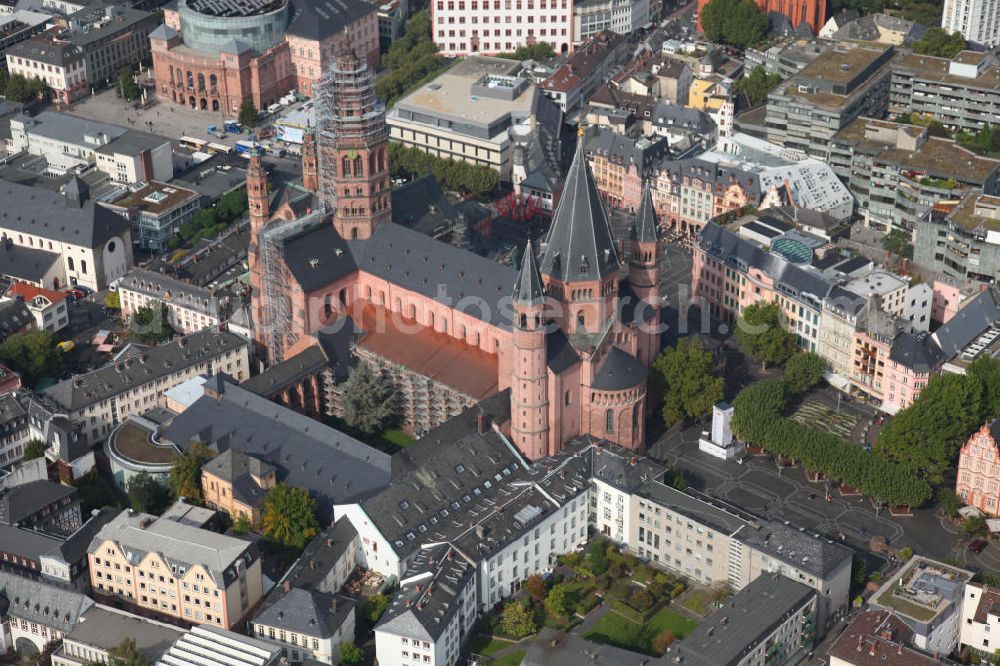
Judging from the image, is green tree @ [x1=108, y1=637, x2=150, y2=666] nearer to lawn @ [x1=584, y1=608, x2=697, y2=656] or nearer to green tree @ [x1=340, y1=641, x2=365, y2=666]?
green tree @ [x1=340, y1=641, x2=365, y2=666]

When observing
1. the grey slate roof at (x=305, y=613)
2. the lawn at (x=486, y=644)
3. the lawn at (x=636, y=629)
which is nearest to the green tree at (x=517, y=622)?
the lawn at (x=486, y=644)

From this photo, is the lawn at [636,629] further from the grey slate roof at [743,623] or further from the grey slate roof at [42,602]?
the grey slate roof at [42,602]

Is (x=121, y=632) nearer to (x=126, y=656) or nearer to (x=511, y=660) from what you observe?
(x=126, y=656)

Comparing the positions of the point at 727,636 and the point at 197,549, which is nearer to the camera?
the point at 727,636

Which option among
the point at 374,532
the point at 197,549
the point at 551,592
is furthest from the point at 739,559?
the point at 197,549

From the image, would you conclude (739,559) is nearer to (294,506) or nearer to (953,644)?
(953,644)
